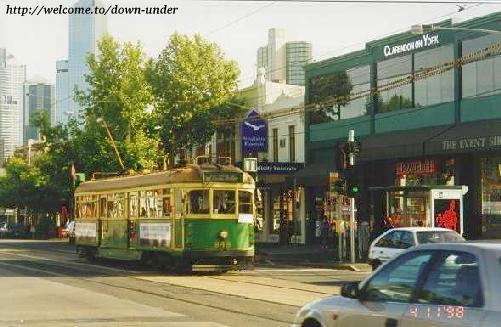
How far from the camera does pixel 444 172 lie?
3362cm

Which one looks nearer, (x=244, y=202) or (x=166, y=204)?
(x=244, y=202)

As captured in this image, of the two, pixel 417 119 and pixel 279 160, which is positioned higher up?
pixel 417 119

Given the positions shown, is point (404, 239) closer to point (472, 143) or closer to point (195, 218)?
point (195, 218)

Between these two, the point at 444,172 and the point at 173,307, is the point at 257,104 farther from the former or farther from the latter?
the point at 173,307

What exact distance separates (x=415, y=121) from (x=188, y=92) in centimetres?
1742

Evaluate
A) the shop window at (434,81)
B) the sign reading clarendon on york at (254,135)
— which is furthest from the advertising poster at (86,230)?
the shop window at (434,81)

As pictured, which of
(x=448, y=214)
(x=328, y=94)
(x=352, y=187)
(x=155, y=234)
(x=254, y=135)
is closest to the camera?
(x=155, y=234)

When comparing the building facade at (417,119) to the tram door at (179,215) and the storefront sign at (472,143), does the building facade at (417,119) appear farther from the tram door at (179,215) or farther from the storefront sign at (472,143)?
the tram door at (179,215)

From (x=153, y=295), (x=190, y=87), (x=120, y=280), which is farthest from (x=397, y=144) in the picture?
(x=153, y=295)

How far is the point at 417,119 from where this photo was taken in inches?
1374

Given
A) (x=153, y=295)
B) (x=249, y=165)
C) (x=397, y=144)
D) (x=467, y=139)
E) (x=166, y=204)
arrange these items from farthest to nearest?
(x=397, y=144), (x=467, y=139), (x=249, y=165), (x=166, y=204), (x=153, y=295)

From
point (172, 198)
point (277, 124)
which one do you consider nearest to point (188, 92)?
point (277, 124)

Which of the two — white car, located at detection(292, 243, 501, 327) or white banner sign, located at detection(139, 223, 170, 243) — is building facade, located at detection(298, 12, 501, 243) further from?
white car, located at detection(292, 243, 501, 327)

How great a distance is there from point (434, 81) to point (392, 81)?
270cm
